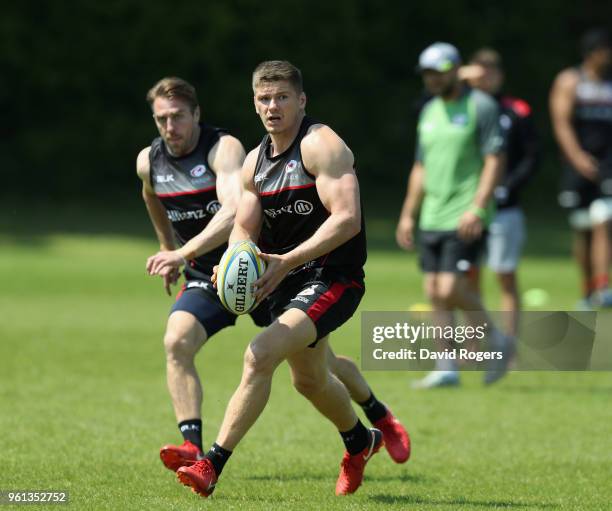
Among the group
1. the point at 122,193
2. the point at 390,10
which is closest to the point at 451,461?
the point at 122,193

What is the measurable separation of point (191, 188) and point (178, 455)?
5.79 feet

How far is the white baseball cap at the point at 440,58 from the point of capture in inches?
406

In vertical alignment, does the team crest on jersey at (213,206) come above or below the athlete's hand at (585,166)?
above

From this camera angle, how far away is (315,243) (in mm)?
6387

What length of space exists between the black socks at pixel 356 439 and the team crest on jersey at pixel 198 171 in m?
1.83

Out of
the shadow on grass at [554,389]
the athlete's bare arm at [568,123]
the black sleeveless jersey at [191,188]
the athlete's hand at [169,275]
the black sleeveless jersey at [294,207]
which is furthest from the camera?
the athlete's bare arm at [568,123]

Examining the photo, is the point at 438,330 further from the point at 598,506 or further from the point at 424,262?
the point at 598,506

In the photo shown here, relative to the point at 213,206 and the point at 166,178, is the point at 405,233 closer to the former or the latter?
the point at 213,206

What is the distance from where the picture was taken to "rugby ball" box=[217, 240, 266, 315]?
634cm

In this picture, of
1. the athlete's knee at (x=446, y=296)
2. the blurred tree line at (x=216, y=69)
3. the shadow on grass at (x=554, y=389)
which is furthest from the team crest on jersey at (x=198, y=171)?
the blurred tree line at (x=216, y=69)

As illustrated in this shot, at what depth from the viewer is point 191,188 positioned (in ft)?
25.8

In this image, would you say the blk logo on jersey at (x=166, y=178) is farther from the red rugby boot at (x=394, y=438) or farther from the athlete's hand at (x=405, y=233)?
the athlete's hand at (x=405, y=233)

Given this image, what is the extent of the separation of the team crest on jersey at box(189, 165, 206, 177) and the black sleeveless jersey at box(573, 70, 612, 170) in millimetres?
7672

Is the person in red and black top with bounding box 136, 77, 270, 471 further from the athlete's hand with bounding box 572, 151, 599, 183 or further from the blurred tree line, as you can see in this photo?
the blurred tree line
